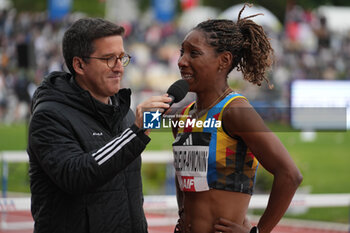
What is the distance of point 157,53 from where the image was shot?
25875 mm

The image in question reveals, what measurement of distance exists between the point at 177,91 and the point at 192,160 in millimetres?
343

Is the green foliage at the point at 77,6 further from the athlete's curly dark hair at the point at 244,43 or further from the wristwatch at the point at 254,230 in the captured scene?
the wristwatch at the point at 254,230

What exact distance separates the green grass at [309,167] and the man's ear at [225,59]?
224 centimetres

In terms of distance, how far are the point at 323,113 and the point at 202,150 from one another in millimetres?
653

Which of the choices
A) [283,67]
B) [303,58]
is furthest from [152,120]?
[303,58]

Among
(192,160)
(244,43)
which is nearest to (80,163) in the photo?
(192,160)

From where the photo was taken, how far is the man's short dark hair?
281 centimetres

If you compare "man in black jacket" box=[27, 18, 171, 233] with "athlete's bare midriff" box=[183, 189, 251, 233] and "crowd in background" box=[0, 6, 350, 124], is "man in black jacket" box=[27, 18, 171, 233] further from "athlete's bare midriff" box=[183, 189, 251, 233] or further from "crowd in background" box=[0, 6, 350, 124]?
"crowd in background" box=[0, 6, 350, 124]

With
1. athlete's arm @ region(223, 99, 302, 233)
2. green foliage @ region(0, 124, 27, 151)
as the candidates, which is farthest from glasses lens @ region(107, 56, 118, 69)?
green foliage @ region(0, 124, 27, 151)

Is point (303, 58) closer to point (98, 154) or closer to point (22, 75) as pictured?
point (22, 75)

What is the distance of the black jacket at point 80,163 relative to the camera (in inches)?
99.7

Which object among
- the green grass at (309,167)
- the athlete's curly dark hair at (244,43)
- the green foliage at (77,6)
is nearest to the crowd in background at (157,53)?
the green grass at (309,167)

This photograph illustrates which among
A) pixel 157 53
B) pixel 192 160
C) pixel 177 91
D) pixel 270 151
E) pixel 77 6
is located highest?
pixel 177 91

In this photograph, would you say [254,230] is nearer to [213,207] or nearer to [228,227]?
[228,227]
